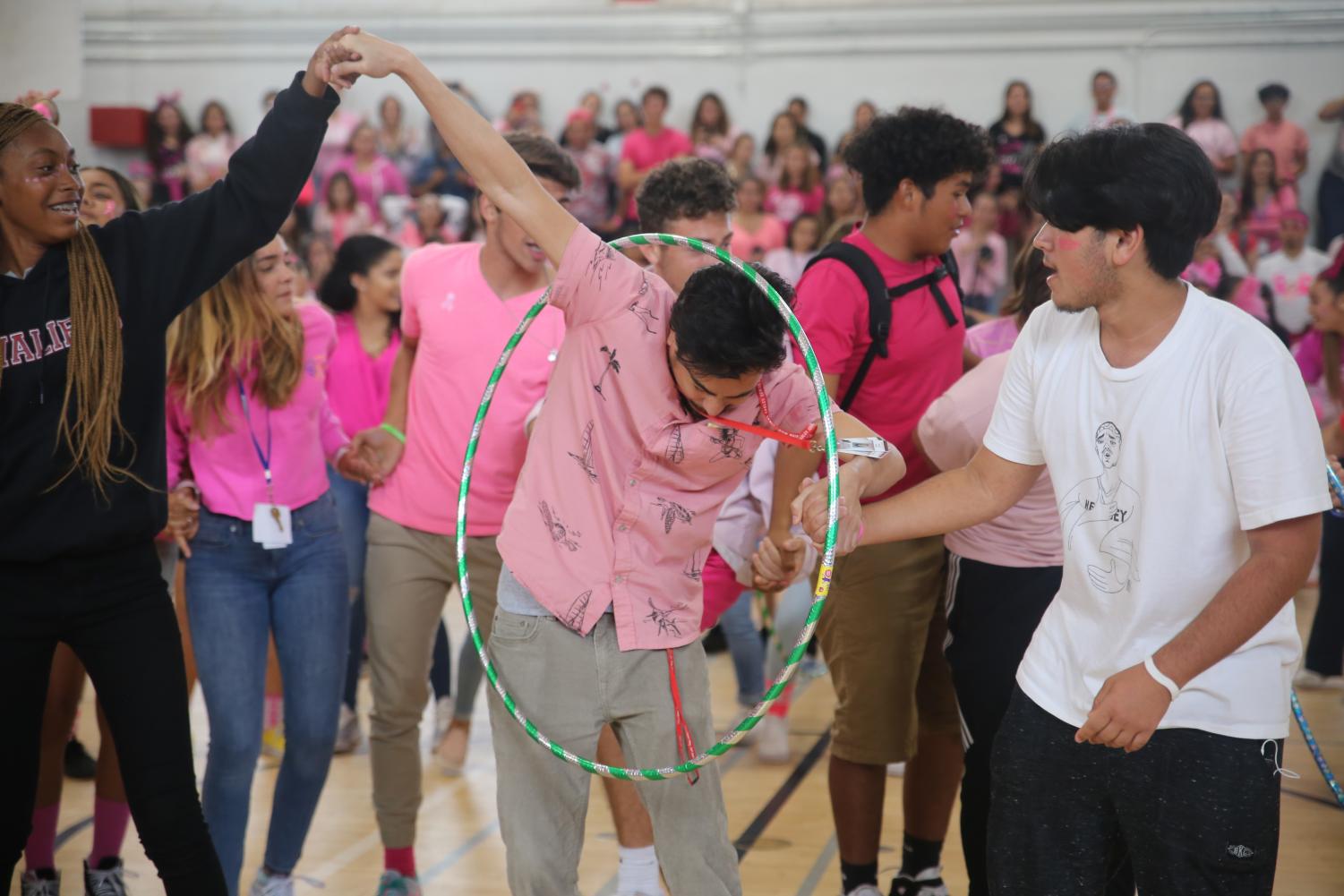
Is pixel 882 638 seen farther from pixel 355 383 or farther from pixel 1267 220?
pixel 1267 220

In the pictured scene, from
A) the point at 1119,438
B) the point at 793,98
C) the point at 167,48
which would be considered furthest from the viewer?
the point at 167,48

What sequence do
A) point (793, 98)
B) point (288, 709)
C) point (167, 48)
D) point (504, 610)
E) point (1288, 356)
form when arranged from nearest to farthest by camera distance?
point (1288, 356)
point (504, 610)
point (288, 709)
point (793, 98)
point (167, 48)

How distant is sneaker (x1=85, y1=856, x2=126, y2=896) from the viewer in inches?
150

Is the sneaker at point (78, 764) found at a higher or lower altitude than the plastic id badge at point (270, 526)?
lower

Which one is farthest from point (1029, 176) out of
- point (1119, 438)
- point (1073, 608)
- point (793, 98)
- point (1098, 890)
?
point (793, 98)

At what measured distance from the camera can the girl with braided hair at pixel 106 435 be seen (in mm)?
2707

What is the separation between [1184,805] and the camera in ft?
7.17

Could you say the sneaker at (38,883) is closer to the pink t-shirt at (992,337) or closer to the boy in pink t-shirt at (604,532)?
the boy in pink t-shirt at (604,532)

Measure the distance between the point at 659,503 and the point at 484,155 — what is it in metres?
0.76

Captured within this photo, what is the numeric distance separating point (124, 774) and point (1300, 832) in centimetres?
376

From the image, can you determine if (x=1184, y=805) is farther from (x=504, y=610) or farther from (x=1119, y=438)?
(x=504, y=610)

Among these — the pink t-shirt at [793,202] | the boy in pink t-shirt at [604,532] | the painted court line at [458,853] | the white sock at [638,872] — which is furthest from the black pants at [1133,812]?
the pink t-shirt at [793,202]

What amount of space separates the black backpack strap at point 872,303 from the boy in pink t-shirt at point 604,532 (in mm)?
739

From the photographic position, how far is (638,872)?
141 inches
